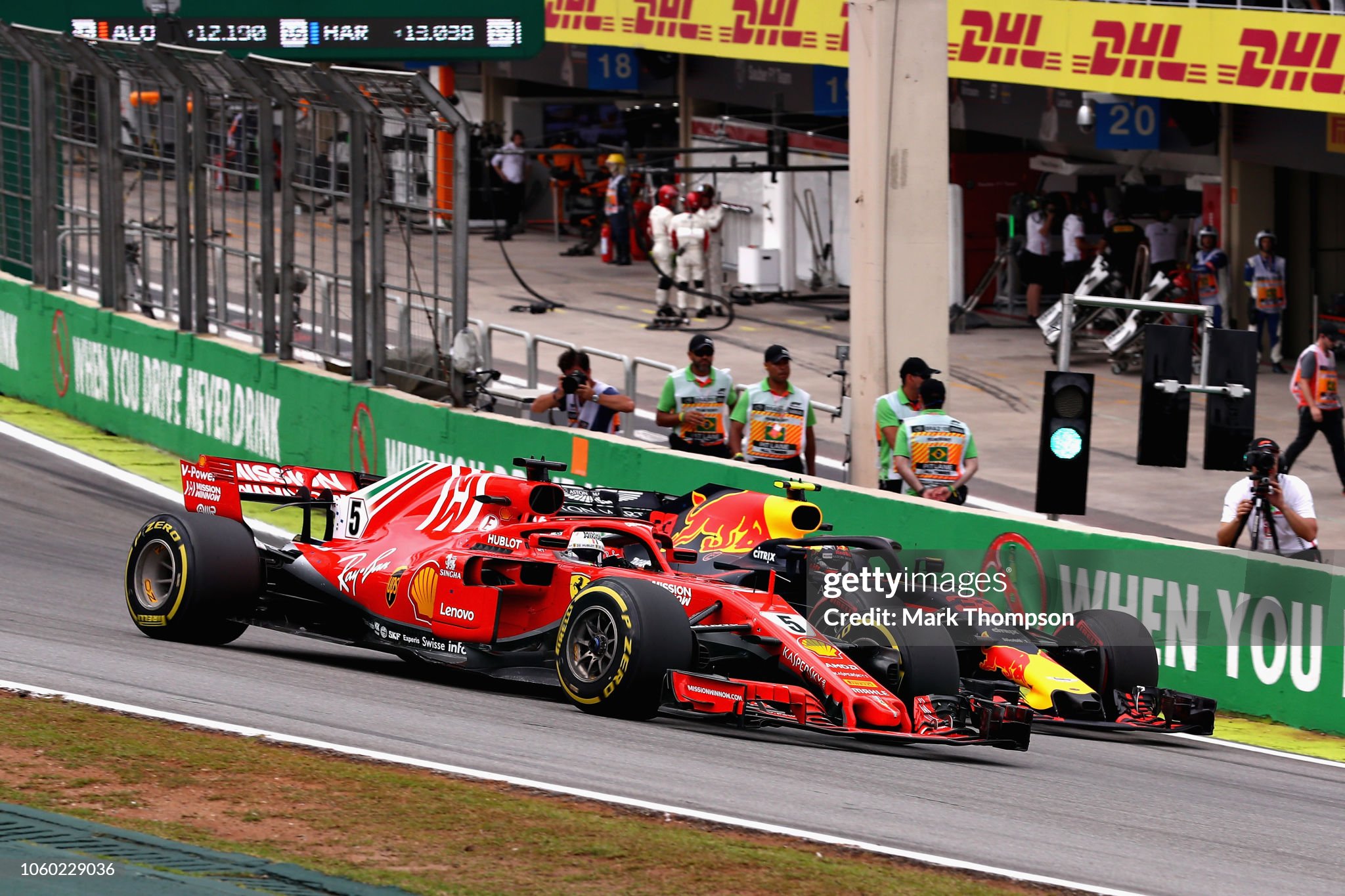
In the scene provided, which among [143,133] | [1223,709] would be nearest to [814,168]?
[143,133]

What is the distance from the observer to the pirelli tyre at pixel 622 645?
29.7 ft

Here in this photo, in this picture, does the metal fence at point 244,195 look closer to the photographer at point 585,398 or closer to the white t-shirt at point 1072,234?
the photographer at point 585,398

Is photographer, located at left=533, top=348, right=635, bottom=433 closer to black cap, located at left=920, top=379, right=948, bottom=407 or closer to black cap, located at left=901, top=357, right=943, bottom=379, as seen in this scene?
black cap, located at left=901, top=357, right=943, bottom=379

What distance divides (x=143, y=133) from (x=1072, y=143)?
542 inches

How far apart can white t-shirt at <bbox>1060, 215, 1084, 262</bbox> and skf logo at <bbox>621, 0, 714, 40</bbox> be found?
7.07 m

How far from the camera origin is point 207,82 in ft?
59.7

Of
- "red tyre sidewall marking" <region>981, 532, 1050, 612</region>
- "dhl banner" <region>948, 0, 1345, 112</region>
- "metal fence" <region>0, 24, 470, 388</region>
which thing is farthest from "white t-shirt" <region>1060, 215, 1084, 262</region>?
"red tyre sidewall marking" <region>981, 532, 1050, 612</region>

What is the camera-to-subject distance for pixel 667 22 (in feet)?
109

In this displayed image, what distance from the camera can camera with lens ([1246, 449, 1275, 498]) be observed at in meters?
11.6

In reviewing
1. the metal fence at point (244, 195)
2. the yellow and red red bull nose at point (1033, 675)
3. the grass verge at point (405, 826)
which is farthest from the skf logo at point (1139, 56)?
the grass verge at point (405, 826)

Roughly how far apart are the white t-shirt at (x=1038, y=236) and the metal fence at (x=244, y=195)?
13496 millimetres

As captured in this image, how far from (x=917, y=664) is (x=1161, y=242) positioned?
1895 centimetres

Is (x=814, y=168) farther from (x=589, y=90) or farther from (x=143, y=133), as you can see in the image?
(x=589, y=90)

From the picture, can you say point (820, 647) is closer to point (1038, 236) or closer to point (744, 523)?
point (744, 523)
